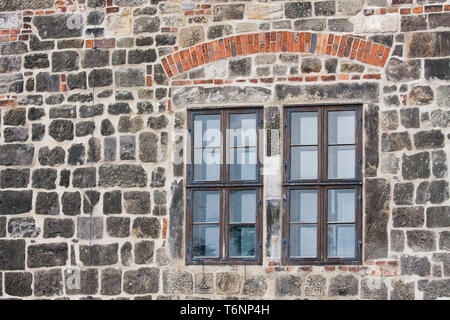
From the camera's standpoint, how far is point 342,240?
916cm

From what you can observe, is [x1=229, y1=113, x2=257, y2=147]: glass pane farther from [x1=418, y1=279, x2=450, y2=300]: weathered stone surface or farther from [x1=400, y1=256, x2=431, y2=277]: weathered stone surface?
[x1=418, y1=279, x2=450, y2=300]: weathered stone surface

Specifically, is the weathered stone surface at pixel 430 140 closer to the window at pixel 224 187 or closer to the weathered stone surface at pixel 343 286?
the weathered stone surface at pixel 343 286

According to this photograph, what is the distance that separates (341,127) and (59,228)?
2.98 m

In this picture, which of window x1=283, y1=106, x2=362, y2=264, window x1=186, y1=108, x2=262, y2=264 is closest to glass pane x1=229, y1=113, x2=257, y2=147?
window x1=186, y1=108, x2=262, y2=264

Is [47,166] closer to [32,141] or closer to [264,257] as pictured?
[32,141]

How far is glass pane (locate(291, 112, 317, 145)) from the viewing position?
9328mm

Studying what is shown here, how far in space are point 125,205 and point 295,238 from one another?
1.71 metres

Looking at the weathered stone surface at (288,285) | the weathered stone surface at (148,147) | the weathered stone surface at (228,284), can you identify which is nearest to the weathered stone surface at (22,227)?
the weathered stone surface at (148,147)

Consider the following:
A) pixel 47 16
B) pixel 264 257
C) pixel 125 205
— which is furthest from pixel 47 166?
pixel 264 257

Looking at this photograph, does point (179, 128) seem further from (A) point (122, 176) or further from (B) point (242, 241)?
(B) point (242, 241)

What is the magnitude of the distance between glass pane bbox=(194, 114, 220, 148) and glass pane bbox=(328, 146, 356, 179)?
3.72ft

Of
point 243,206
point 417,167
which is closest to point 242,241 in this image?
point 243,206

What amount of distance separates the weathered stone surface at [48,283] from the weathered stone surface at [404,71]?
380cm

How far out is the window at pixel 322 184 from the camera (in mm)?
9156
